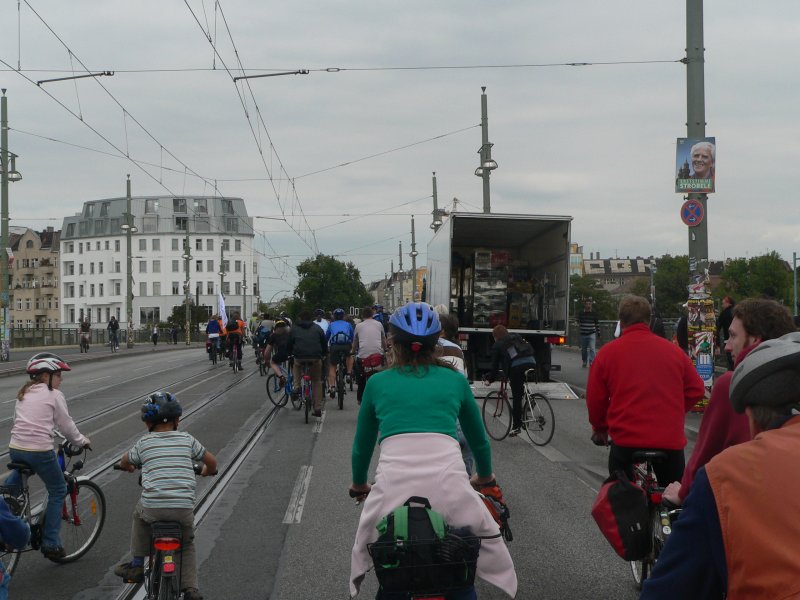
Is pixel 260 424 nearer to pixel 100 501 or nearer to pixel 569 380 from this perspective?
pixel 100 501

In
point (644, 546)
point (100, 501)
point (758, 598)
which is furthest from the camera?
point (100, 501)

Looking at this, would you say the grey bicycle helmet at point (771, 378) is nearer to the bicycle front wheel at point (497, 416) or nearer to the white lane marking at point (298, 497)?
the white lane marking at point (298, 497)

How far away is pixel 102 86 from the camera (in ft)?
70.3

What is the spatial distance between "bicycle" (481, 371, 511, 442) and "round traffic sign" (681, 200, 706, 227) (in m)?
3.91

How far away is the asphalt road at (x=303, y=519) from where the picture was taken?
19.4 feet

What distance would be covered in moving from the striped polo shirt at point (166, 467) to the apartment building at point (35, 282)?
440 feet

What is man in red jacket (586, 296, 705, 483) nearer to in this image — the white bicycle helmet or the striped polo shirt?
the striped polo shirt

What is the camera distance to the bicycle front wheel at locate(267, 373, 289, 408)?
1711cm

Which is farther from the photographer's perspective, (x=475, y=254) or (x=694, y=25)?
(x=475, y=254)

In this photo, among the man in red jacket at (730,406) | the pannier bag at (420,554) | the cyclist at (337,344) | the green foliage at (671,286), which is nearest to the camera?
the pannier bag at (420,554)

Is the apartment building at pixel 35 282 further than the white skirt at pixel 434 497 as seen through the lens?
Yes

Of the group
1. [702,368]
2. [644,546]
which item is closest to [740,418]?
Answer: [644,546]

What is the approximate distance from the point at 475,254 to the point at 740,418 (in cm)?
1873

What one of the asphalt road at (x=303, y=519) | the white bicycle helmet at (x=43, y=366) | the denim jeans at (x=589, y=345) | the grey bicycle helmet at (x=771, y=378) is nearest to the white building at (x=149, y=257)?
the denim jeans at (x=589, y=345)
